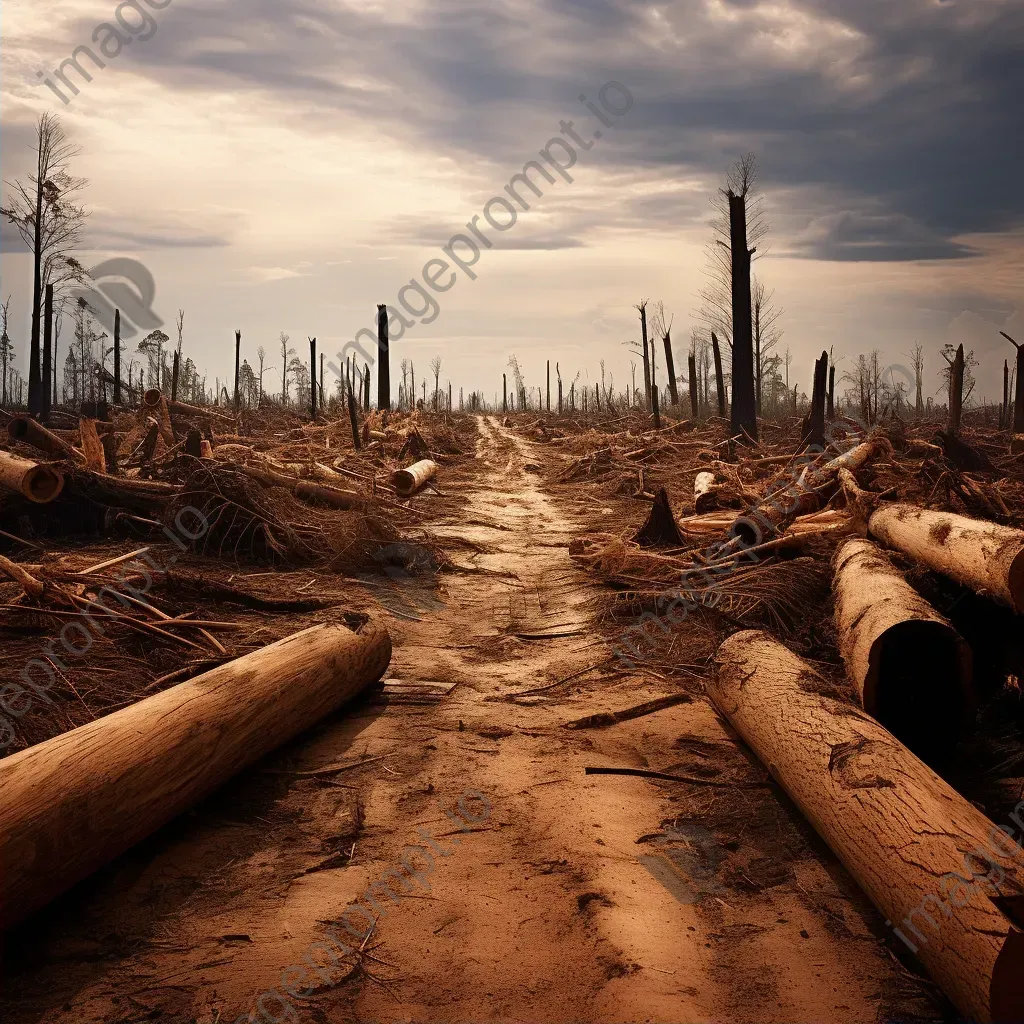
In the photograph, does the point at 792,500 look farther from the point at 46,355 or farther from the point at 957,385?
the point at 46,355

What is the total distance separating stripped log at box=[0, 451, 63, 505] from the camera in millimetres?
8228

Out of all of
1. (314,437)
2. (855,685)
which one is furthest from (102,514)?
(314,437)

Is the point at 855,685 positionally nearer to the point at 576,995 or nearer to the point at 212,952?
the point at 576,995

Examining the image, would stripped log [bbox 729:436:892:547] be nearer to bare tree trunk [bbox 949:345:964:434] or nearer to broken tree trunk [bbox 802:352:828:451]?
broken tree trunk [bbox 802:352:828:451]

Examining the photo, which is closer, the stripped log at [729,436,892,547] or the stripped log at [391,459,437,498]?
the stripped log at [729,436,892,547]

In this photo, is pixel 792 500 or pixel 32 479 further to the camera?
pixel 792 500

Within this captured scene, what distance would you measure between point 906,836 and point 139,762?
9.22 ft

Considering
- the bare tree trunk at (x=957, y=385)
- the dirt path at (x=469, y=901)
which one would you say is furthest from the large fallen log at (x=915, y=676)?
the bare tree trunk at (x=957, y=385)

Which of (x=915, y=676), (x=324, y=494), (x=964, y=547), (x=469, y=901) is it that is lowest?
(x=469, y=901)

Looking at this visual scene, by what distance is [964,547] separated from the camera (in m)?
5.00

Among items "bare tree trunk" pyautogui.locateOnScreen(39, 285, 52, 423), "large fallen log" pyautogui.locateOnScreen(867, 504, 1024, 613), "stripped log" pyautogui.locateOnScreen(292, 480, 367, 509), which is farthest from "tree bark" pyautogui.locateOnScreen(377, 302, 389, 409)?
"large fallen log" pyautogui.locateOnScreen(867, 504, 1024, 613)

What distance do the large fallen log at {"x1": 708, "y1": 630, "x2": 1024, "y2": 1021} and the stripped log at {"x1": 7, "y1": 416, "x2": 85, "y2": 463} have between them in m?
9.40

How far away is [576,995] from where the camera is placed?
94.3 inches

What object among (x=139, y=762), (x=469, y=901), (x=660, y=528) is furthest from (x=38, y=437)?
(x=469, y=901)
